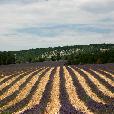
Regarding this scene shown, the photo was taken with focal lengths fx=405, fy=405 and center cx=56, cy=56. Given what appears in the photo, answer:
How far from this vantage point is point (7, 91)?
43.8m

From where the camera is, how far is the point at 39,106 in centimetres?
3028

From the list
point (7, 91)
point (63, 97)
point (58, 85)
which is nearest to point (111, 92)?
point (63, 97)

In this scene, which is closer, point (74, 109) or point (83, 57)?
point (74, 109)

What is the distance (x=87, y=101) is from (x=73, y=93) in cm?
561

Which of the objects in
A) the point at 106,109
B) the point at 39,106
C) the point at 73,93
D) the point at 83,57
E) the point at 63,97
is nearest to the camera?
the point at 106,109

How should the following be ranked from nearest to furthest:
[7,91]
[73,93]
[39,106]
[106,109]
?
[106,109] < [39,106] < [73,93] < [7,91]

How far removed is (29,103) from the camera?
3309 cm

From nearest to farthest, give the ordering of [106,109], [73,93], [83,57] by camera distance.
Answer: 1. [106,109]
2. [73,93]
3. [83,57]

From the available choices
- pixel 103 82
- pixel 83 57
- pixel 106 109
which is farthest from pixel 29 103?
pixel 83 57

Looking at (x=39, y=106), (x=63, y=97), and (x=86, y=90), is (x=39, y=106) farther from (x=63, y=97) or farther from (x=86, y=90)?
(x=86, y=90)

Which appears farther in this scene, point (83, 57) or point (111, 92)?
point (83, 57)

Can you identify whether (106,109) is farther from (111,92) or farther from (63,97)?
(111,92)

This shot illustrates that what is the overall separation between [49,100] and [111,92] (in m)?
7.12

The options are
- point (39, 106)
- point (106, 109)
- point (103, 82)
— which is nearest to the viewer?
point (106, 109)
